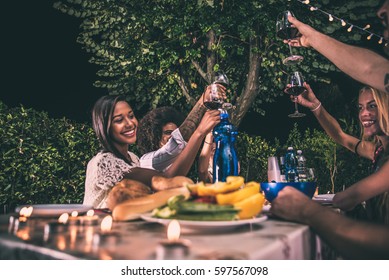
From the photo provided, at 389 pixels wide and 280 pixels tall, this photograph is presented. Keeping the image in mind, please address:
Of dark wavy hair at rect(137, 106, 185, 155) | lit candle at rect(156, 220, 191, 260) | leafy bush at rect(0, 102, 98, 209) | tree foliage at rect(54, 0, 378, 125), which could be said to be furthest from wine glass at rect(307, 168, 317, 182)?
tree foliage at rect(54, 0, 378, 125)

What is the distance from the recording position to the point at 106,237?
1.09 metres

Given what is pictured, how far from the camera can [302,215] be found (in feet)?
4.39

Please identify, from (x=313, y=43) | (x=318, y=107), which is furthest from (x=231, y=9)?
(x=313, y=43)

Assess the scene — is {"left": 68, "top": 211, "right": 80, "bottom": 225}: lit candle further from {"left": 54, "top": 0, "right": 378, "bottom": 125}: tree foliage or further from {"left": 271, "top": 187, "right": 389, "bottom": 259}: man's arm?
{"left": 54, "top": 0, "right": 378, "bottom": 125}: tree foliage

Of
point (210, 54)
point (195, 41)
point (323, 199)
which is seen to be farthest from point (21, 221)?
point (195, 41)

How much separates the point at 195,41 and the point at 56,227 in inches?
299

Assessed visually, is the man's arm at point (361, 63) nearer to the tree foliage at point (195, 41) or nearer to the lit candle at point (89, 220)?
the lit candle at point (89, 220)

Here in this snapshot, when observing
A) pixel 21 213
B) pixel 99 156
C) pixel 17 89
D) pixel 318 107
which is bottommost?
pixel 21 213

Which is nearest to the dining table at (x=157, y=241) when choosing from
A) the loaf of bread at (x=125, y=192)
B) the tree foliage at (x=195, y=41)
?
the loaf of bread at (x=125, y=192)

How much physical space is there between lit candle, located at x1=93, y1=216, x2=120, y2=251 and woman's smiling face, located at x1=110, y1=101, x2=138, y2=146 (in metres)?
1.80

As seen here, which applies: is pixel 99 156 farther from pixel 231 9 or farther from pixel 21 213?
pixel 231 9

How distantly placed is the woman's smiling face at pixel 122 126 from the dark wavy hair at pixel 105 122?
0.04m

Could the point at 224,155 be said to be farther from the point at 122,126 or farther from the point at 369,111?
the point at 369,111
